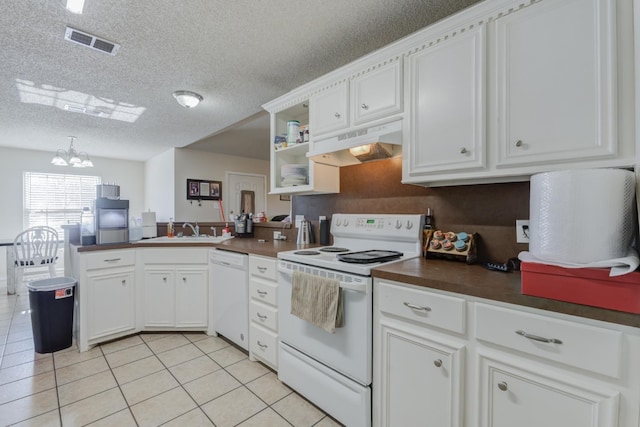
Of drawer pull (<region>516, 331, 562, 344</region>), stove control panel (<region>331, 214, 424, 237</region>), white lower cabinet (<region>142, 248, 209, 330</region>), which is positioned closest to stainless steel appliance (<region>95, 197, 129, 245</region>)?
white lower cabinet (<region>142, 248, 209, 330</region>)

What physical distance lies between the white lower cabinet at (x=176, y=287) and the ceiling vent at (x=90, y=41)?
5.50 ft

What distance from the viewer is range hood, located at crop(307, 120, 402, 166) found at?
5.49 ft

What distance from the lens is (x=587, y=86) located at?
3.56ft

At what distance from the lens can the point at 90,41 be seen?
1807 mm

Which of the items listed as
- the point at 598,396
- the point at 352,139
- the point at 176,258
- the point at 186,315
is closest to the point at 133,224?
the point at 176,258

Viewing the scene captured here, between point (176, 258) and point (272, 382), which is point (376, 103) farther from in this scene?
point (176, 258)

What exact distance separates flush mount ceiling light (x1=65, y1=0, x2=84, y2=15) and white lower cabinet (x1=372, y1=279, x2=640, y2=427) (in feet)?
6.91

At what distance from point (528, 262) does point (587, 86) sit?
29.2 inches

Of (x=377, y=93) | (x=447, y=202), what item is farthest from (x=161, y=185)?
(x=447, y=202)

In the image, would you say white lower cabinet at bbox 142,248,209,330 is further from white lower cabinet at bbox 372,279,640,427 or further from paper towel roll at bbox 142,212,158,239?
white lower cabinet at bbox 372,279,640,427

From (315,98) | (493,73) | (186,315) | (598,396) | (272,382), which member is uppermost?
(315,98)

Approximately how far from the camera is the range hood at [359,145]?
5.49ft

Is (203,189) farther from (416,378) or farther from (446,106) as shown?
(416,378)

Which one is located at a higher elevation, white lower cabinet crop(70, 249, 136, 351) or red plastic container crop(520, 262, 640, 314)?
red plastic container crop(520, 262, 640, 314)
